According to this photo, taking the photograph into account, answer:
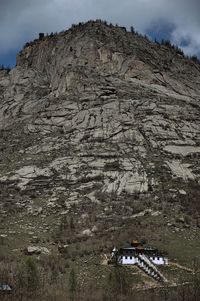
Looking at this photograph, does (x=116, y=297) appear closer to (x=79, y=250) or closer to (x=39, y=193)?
(x=79, y=250)

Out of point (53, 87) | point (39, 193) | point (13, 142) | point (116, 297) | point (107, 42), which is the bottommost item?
point (116, 297)

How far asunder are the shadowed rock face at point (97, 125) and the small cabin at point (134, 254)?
5.61 m

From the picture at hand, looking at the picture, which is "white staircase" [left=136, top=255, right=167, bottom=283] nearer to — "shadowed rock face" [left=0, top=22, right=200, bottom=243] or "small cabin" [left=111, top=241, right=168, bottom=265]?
"small cabin" [left=111, top=241, right=168, bottom=265]

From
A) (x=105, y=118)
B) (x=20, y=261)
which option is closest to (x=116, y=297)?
(x=20, y=261)

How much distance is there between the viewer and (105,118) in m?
66.2

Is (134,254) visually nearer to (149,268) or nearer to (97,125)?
(149,268)

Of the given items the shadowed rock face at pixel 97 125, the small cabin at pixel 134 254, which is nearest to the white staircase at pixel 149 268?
the small cabin at pixel 134 254

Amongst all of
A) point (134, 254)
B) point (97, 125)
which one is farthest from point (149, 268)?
point (97, 125)

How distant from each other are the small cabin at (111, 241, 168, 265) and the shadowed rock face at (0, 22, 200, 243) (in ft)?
18.4

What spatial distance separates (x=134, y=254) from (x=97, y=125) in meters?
20.2

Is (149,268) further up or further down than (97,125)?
further down

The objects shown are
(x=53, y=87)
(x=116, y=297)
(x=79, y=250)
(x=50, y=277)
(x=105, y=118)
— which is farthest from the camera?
(x=53, y=87)

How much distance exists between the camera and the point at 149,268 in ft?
153

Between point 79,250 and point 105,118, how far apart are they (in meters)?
20.9
